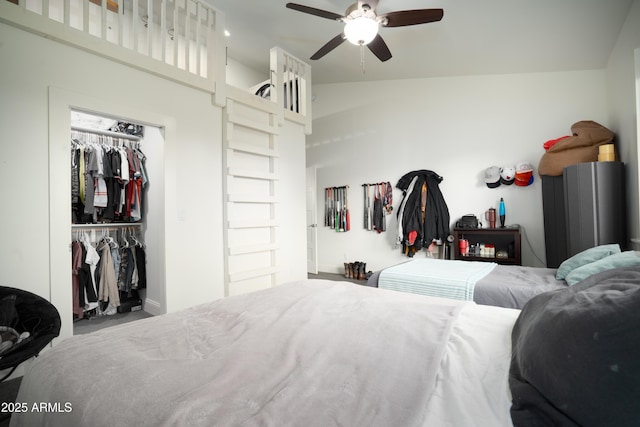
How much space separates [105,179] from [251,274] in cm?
177

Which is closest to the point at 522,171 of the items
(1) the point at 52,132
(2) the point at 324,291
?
(2) the point at 324,291

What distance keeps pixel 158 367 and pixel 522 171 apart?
4.37 meters

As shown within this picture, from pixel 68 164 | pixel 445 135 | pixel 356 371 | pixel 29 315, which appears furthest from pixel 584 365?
pixel 445 135

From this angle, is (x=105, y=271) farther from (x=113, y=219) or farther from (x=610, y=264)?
(x=610, y=264)

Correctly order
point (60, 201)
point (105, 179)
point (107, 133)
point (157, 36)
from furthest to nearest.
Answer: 1. point (157, 36)
2. point (107, 133)
3. point (105, 179)
4. point (60, 201)

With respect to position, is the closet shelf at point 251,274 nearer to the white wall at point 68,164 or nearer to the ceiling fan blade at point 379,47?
the white wall at point 68,164

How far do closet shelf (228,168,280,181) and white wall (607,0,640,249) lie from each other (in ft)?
10.8

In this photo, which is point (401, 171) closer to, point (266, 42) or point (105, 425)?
point (266, 42)

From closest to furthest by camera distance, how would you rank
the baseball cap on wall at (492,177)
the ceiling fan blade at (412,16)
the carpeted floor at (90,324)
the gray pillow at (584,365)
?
1. the gray pillow at (584,365)
2. the carpeted floor at (90,324)
3. the ceiling fan blade at (412,16)
4. the baseball cap on wall at (492,177)

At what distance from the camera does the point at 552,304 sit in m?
0.84

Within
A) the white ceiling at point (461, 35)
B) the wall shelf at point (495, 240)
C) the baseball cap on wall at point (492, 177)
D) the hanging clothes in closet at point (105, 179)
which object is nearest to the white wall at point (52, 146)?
the hanging clothes in closet at point (105, 179)

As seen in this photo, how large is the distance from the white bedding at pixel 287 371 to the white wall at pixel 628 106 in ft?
7.93

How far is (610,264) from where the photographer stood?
1.71 metres

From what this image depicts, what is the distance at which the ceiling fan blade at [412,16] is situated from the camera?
2358 mm
